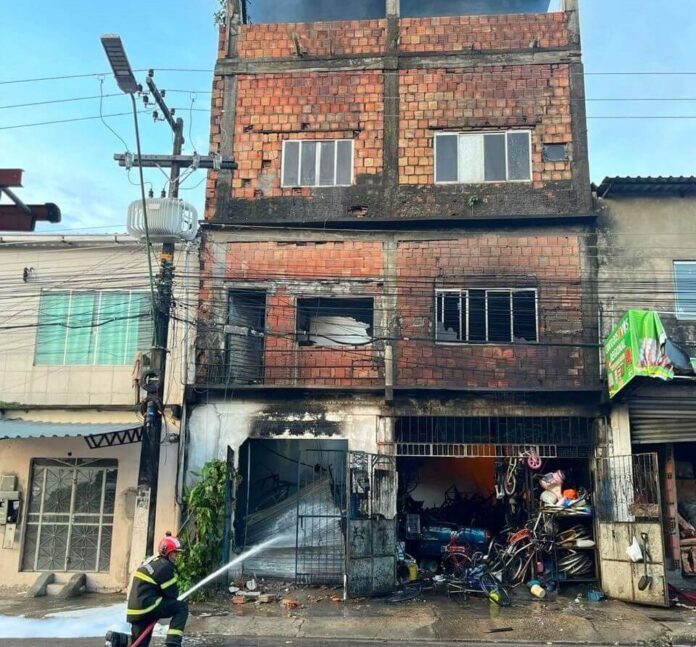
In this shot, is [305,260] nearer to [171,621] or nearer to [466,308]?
[466,308]

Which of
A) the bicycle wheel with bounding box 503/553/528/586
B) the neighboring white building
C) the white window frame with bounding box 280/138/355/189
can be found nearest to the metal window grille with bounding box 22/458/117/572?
the neighboring white building

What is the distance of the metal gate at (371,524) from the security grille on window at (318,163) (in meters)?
5.85

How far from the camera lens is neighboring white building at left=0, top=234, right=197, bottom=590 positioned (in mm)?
14297

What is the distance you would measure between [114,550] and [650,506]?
9.94 meters

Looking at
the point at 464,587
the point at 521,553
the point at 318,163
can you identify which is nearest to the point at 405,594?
the point at 464,587

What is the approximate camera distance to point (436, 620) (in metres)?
11.0

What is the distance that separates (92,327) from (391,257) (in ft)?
20.8

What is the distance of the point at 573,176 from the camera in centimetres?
1480

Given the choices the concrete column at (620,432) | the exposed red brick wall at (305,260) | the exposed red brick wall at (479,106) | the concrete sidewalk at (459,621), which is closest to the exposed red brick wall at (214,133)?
the exposed red brick wall at (305,260)

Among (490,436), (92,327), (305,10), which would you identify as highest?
(305,10)

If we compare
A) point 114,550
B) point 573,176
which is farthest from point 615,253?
point 114,550

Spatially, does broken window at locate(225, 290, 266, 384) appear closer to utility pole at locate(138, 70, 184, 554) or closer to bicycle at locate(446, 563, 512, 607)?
utility pole at locate(138, 70, 184, 554)

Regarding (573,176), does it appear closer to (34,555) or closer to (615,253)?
(615,253)

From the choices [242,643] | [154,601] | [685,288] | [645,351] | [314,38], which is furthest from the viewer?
[314,38]
